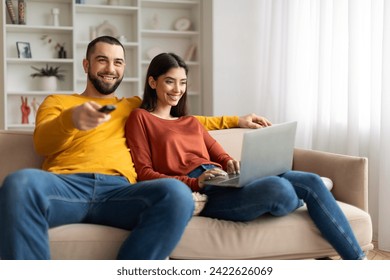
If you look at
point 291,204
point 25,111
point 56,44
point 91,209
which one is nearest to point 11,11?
point 56,44

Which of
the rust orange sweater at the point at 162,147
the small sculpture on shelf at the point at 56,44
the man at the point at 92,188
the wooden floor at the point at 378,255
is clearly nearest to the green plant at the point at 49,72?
the small sculpture on shelf at the point at 56,44

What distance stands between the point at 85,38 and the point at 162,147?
3061 millimetres

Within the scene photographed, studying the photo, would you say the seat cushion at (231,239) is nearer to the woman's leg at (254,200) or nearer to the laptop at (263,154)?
the woman's leg at (254,200)

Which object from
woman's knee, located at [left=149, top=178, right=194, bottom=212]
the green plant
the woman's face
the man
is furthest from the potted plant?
woman's knee, located at [left=149, top=178, right=194, bottom=212]

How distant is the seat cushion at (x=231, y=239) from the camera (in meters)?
2.06

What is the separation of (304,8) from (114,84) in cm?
218

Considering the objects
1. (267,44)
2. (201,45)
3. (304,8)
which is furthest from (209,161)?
(201,45)

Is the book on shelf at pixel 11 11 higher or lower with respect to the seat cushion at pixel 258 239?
higher

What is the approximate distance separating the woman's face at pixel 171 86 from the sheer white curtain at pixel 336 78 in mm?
1409

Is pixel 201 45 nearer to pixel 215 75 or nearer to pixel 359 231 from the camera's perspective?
pixel 215 75

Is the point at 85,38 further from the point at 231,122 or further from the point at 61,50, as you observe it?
the point at 231,122

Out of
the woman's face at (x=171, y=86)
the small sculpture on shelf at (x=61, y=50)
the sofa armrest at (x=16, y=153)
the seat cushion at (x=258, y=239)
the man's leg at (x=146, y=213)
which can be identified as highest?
the small sculpture on shelf at (x=61, y=50)

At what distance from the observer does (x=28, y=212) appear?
6.14 ft

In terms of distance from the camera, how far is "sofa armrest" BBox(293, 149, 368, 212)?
2.50 m
